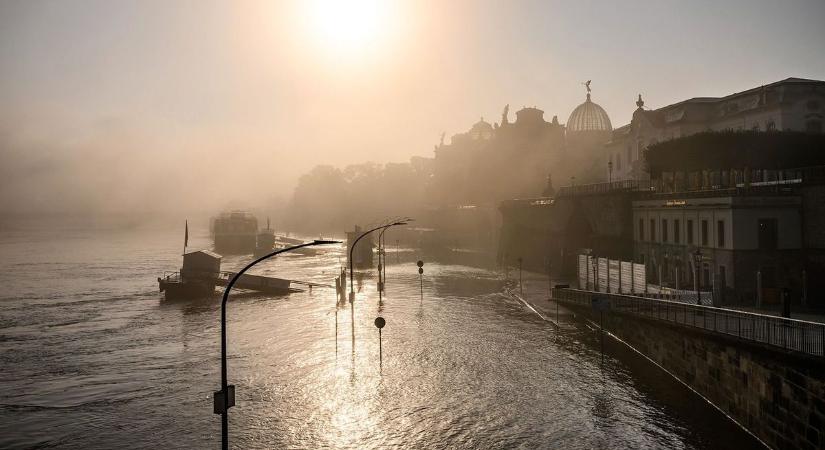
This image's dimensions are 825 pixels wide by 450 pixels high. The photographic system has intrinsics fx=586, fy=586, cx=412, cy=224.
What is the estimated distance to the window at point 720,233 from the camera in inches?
1774

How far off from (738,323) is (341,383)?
21.3 m

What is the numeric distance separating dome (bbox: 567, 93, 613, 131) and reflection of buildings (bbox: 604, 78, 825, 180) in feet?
196

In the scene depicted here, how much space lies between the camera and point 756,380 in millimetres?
25453

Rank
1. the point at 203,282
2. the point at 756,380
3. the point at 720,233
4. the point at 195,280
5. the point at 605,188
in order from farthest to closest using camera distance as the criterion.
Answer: the point at 203,282 → the point at 195,280 → the point at 605,188 → the point at 720,233 → the point at 756,380

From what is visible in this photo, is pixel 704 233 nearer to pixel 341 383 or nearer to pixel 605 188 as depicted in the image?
pixel 605 188

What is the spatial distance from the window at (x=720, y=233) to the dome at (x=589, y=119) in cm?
12362

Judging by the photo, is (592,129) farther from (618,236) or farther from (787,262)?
(787,262)

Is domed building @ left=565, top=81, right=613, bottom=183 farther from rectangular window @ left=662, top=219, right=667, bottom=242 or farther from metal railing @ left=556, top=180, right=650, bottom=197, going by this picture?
rectangular window @ left=662, top=219, right=667, bottom=242

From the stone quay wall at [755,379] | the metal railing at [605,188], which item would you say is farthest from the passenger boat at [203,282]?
the stone quay wall at [755,379]

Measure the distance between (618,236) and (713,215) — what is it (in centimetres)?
1974

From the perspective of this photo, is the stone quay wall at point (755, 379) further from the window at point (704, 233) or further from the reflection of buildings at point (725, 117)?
the reflection of buildings at point (725, 117)

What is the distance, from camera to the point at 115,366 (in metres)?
40.3

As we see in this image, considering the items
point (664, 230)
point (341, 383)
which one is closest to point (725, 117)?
point (664, 230)

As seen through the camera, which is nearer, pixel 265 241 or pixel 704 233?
pixel 704 233
